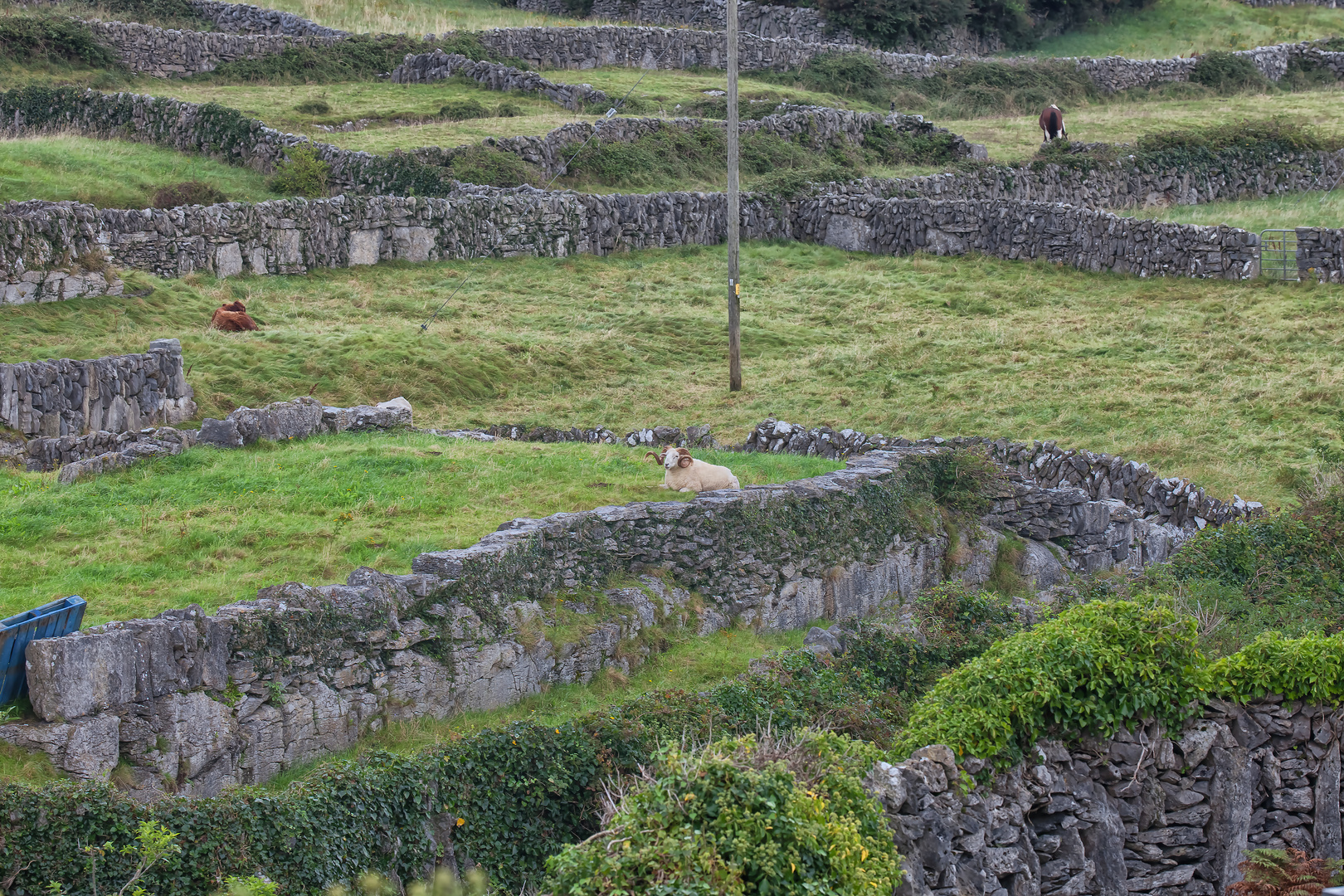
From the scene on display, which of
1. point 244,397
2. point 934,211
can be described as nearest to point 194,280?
point 244,397

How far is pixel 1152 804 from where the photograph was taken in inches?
386

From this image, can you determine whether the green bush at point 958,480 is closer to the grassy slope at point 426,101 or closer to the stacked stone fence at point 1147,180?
the grassy slope at point 426,101

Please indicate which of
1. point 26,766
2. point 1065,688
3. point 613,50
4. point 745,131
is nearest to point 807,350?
point 745,131

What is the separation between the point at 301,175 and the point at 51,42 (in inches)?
615

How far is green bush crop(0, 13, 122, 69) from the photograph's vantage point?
41688 millimetres

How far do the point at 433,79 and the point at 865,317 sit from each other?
2291 cm

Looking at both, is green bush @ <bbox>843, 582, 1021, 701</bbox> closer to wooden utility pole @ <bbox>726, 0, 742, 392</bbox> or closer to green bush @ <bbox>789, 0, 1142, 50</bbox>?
wooden utility pole @ <bbox>726, 0, 742, 392</bbox>

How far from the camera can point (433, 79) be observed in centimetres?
4581

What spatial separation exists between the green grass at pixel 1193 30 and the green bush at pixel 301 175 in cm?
4217

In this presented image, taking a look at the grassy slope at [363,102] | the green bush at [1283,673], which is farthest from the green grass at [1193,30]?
the green bush at [1283,673]

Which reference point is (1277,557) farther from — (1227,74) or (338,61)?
(1227,74)

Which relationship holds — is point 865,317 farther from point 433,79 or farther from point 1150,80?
point 1150,80

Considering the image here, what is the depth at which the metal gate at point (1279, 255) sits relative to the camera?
28562mm

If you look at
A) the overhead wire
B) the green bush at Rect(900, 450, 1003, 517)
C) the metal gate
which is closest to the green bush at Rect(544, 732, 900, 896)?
the green bush at Rect(900, 450, 1003, 517)
